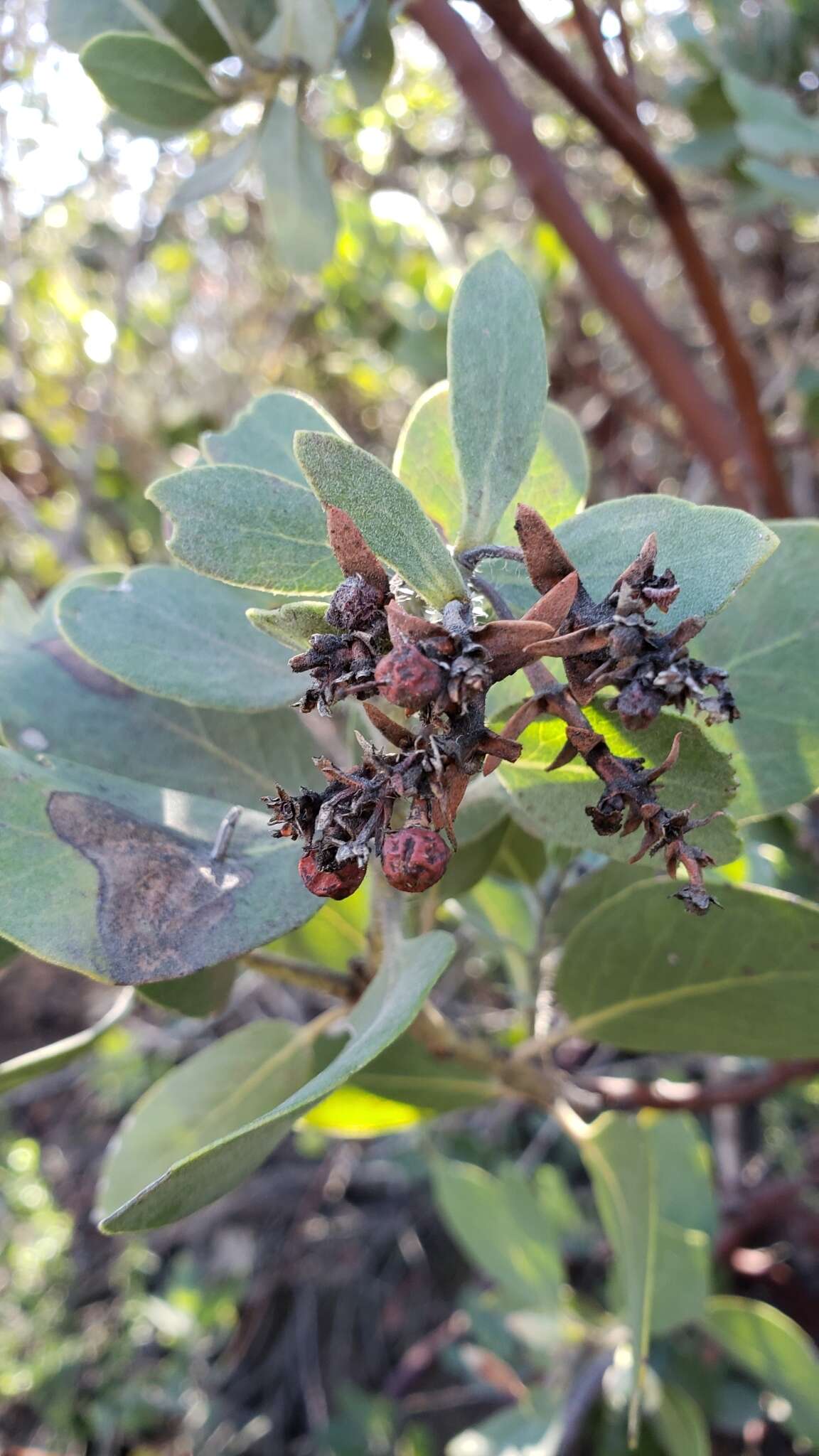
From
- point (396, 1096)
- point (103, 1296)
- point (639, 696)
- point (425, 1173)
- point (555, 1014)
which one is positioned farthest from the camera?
point (103, 1296)

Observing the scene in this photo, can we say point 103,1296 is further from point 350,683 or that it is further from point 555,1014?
point 350,683

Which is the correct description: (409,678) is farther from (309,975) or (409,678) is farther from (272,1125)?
(309,975)

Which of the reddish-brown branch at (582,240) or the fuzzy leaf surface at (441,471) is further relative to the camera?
the reddish-brown branch at (582,240)

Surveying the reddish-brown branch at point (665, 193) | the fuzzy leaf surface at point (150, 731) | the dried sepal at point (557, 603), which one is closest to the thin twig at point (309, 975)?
the fuzzy leaf surface at point (150, 731)

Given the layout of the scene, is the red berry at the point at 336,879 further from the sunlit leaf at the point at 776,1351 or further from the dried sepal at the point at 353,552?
the sunlit leaf at the point at 776,1351

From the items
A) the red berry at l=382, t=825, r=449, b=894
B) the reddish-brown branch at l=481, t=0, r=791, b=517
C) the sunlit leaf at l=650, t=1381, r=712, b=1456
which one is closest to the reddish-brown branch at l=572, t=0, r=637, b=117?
the reddish-brown branch at l=481, t=0, r=791, b=517

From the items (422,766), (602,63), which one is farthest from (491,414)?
(602,63)

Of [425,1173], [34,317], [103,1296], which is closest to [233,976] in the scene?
[425,1173]
